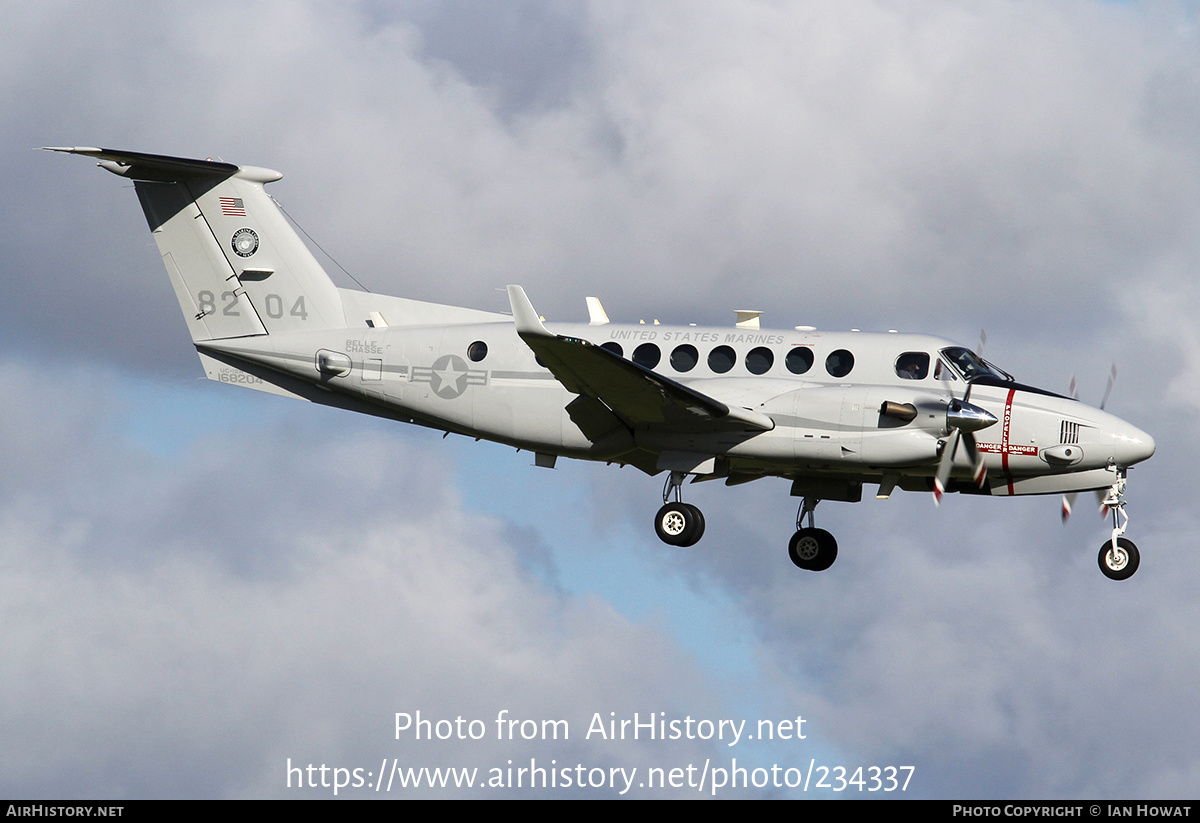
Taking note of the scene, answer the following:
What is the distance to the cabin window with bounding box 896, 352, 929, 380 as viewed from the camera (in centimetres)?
2108

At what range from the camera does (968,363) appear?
831 inches

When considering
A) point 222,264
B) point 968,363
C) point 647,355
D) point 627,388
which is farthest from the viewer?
point 222,264

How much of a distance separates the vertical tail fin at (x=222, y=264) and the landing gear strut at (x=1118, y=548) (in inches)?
504

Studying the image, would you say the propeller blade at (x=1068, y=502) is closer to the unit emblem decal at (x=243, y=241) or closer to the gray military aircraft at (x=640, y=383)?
the gray military aircraft at (x=640, y=383)

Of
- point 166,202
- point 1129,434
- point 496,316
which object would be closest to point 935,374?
point 1129,434

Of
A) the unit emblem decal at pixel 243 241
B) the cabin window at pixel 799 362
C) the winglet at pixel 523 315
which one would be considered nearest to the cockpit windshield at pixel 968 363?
the cabin window at pixel 799 362

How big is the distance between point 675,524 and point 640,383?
2.60 m

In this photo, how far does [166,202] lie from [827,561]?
42.2 ft

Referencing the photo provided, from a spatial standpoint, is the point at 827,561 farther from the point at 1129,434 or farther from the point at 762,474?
the point at 1129,434

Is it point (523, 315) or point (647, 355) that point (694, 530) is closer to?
point (647, 355)

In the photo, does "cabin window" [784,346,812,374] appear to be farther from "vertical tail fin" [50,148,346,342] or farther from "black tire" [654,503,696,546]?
"vertical tail fin" [50,148,346,342]

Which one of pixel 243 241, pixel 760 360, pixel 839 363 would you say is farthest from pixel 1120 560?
pixel 243 241

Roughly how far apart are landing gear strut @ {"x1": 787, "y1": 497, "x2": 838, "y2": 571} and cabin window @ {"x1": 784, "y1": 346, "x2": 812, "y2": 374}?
10.5ft
